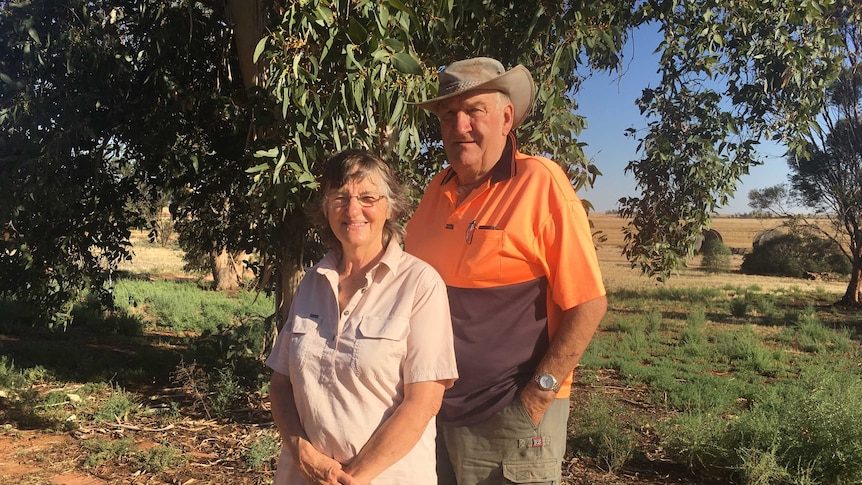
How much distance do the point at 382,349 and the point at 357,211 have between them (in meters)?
0.43

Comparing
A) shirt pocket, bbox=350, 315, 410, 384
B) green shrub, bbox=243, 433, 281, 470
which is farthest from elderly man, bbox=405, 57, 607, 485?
green shrub, bbox=243, 433, 281, 470

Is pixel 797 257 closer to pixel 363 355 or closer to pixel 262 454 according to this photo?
pixel 262 454

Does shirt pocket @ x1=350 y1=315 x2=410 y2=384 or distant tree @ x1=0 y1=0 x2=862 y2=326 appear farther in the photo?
distant tree @ x1=0 y1=0 x2=862 y2=326

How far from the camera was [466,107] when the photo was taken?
214 cm

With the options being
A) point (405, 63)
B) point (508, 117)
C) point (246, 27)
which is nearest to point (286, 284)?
point (246, 27)

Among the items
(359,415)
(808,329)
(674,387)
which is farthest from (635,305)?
(359,415)

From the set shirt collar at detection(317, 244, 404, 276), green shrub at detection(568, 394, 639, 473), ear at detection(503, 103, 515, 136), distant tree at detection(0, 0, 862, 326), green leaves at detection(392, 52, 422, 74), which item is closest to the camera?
shirt collar at detection(317, 244, 404, 276)

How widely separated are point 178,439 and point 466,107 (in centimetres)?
438

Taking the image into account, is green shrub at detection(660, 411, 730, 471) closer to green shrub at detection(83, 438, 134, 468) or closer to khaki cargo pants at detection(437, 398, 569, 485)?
khaki cargo pants at detection(437, 398, 569, 485)

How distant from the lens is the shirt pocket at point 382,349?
175 centimetres

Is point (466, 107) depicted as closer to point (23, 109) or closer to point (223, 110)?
point (223, 110)

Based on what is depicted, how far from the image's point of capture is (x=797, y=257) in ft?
88.2

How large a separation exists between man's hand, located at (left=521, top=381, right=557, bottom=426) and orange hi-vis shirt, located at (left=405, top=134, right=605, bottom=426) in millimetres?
38

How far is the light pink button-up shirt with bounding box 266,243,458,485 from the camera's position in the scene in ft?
5.77
